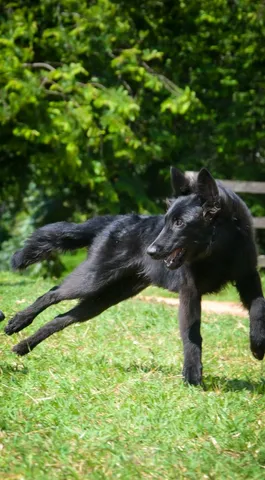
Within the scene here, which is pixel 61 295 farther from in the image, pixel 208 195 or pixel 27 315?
pixel 208 195

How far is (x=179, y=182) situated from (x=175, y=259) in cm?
55

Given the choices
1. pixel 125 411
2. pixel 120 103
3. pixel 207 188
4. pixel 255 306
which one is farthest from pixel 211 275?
pixel 120 103

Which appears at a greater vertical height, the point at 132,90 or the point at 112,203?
the point at 132,90

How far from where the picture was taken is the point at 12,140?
1537 centimetres

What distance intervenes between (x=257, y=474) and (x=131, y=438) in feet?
2.31

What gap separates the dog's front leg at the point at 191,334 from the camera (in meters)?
5.84

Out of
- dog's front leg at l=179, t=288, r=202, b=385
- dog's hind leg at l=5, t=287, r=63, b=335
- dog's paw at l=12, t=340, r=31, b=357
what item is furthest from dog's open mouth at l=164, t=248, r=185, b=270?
dog's paw at l=12, t=340, r=31, b=357

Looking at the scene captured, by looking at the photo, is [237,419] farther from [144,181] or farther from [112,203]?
[144,181]

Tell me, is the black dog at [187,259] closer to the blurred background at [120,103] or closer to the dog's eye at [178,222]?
the dog's eye at [178,222]

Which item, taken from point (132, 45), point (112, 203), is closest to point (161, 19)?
point (132, 45)

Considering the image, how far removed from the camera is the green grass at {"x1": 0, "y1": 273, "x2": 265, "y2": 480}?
4.12 m

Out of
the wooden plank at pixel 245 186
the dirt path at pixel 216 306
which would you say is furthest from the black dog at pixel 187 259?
the wooden plank at pixel 245 186

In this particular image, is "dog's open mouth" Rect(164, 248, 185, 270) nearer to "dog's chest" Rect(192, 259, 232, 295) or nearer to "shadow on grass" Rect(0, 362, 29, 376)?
"dog's chest" Rect(192, 259, 232, 295)

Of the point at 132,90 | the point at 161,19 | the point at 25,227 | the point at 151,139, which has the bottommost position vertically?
the point at 25,227
